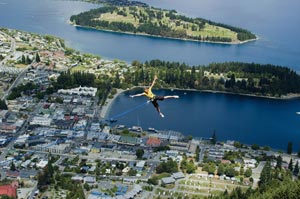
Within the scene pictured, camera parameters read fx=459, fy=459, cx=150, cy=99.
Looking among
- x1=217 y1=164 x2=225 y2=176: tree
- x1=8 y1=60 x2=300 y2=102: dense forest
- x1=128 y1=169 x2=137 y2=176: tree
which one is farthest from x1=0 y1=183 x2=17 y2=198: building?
x1=8 y1=60 x2=300 y2=102: dense forest

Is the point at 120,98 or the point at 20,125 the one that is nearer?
the point at 20,125

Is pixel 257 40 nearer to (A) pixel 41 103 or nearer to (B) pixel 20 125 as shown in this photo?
(A) pixel 41 103

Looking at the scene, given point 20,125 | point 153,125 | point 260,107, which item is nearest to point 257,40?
point 260,107

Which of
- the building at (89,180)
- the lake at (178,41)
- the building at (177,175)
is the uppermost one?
the lake at (178,41)

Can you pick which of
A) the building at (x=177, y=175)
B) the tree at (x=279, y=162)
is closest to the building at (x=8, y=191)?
the building at (x=177, y=175)

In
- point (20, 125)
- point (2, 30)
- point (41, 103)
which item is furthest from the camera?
→ point (2, 30)

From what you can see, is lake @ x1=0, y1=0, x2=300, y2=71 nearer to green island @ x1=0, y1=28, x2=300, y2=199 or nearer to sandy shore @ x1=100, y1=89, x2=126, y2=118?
green island @ x1=0, y1=28, x2=300, y2=199

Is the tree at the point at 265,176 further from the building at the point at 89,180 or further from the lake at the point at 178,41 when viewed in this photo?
the lake at the point at 178,41
